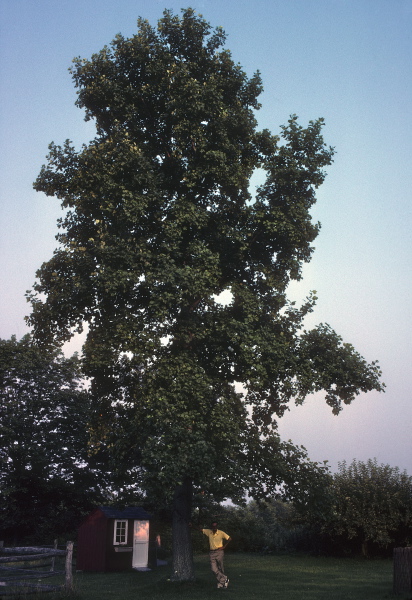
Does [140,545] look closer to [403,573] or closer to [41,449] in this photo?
[41,449]

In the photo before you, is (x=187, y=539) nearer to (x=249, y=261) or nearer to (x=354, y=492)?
(x=249, y=261)

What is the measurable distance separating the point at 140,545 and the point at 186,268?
21.8 metres

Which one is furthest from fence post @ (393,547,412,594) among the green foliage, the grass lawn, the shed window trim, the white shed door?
the green foliage

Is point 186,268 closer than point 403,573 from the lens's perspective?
No

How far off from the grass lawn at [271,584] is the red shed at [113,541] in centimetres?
179

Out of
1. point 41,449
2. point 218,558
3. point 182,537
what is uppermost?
point 41,449

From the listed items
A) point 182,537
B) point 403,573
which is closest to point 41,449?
point 182,537

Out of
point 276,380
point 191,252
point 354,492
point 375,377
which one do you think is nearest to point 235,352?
point 276,380

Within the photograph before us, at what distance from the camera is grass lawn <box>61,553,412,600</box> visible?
17484 millimetres

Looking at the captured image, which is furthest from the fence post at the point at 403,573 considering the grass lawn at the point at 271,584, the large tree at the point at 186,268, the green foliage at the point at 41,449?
the green foliage at the point at 41,449

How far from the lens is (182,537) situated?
21219mm

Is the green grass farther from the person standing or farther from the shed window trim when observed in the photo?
the shed window trim

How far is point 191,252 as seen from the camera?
2141 centimetres

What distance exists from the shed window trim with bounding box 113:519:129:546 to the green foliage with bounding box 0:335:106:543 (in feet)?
48.0
